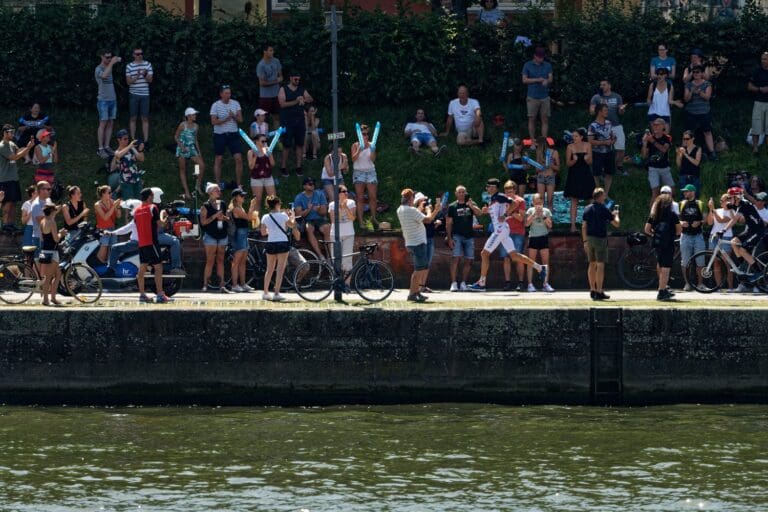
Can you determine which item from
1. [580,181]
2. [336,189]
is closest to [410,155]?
[580,181]

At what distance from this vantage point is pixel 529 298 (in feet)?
84.1

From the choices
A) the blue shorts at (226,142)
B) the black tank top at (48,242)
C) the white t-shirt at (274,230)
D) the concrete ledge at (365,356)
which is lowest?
the concrete ledge at (365,356)

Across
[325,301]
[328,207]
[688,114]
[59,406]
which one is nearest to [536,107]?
[688,114]

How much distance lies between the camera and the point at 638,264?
2808 cm

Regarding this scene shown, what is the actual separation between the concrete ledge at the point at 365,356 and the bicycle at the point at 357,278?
2002 millimetres

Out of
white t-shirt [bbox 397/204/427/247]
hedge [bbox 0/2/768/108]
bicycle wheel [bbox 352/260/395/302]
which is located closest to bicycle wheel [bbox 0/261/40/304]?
bicycle wheel [bbox 352/260/395/302]

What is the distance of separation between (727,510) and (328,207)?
11.8 meters

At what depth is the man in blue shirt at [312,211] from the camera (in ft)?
93.2

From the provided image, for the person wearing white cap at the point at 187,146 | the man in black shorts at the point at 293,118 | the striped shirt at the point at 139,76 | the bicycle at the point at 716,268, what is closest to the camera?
the bicycle at the point at 716,268

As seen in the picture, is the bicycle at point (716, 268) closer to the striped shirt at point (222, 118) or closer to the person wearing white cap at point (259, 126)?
the person wearing white cap at point (259, 126)

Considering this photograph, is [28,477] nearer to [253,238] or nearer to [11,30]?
[253,238]

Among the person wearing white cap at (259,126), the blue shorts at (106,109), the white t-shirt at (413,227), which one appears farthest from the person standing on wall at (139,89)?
the white t-shirt at (413,227)

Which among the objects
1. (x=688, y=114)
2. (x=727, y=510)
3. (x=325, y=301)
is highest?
(x=688, y=114)

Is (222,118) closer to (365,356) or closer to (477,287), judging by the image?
(477,287)
